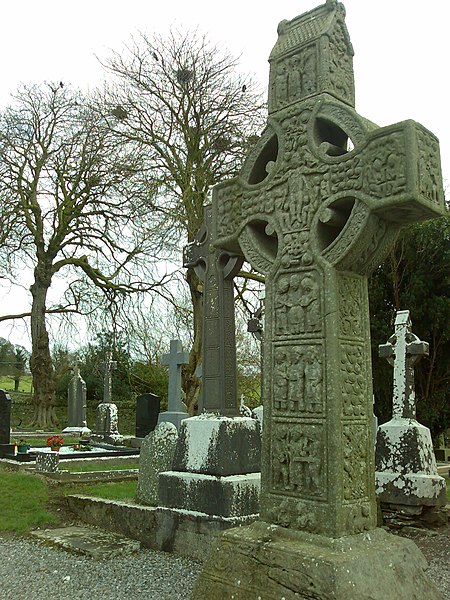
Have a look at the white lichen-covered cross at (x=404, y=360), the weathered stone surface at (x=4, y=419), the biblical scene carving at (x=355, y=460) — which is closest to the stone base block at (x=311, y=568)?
the biblical scene carving at (x=355, y=460)

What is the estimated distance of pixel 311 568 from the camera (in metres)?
2.80

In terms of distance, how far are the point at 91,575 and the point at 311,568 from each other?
2552 millimetres

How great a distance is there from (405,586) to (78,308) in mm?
18296

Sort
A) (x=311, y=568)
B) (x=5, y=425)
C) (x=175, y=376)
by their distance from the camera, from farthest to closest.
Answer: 1. (x=5, y=425)
2. (x=175, y=376)
3. (x=311, y=568)

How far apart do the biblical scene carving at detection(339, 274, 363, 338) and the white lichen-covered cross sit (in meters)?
5.11

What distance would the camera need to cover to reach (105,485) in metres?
8.84

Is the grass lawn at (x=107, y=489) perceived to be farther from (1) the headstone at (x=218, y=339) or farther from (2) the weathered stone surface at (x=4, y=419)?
(2) the weathered stone surface at (x=4, y=419)

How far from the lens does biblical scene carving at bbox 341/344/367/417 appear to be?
3137 millimetres

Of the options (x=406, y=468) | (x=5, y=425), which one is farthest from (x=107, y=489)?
(x=5, y=425)

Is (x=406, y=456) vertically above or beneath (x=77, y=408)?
beneath

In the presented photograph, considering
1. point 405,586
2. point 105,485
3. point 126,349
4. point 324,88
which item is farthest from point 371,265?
point 126,349

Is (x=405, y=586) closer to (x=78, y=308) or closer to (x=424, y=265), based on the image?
(x=424, y=265)

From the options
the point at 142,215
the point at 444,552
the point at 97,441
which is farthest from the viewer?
the point at 142,215

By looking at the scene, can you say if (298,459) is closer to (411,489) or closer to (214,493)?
(214,493)
